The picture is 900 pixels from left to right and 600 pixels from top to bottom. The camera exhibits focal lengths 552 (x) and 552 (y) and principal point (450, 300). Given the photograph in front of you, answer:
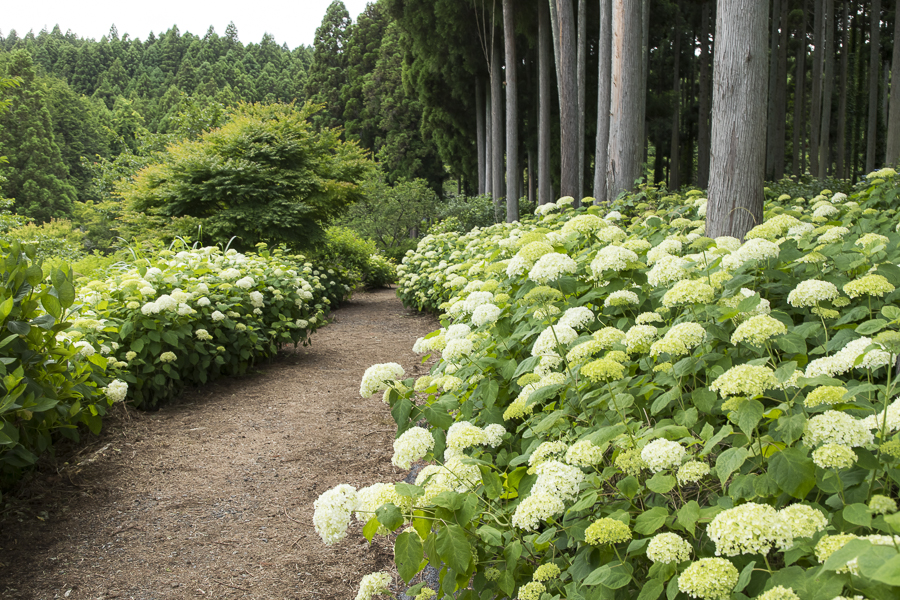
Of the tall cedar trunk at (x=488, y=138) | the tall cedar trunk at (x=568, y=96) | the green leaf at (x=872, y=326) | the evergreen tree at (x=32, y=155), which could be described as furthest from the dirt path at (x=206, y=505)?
→ the evergreen tree at (x=32, y=155)

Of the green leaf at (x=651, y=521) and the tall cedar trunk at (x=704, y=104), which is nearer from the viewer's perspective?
the green leaf at (x=651, y=521)

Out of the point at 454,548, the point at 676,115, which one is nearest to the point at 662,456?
the point at 454,548

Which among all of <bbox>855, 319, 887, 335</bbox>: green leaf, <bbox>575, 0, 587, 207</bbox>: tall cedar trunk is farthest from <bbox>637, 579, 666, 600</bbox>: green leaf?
<bbox>575, 0, 587, 207</bbox>: tall cedar trunk

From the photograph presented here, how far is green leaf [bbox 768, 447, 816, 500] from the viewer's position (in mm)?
1131

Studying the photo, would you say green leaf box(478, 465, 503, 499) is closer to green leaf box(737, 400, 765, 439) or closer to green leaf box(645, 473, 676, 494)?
green leaf box(645, 473, 676, 494)

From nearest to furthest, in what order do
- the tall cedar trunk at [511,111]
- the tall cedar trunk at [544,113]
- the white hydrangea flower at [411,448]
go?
the white hydrangea flower at [411,448] → the tall cedar trunk at [544,113] → the tall cedar trunk at [511,111]

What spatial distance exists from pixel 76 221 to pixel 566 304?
39.4 m

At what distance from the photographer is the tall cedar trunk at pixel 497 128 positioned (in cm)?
1554

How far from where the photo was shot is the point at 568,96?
10.3m

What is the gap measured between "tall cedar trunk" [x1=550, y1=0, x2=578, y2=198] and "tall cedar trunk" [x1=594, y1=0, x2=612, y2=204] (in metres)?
0.96

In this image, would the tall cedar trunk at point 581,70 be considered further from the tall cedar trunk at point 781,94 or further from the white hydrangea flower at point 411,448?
the white hydrangea flower at point 411,448

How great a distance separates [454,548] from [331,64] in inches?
1394

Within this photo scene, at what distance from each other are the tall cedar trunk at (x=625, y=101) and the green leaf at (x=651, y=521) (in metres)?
6.55

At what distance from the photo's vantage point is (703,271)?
2348mm
